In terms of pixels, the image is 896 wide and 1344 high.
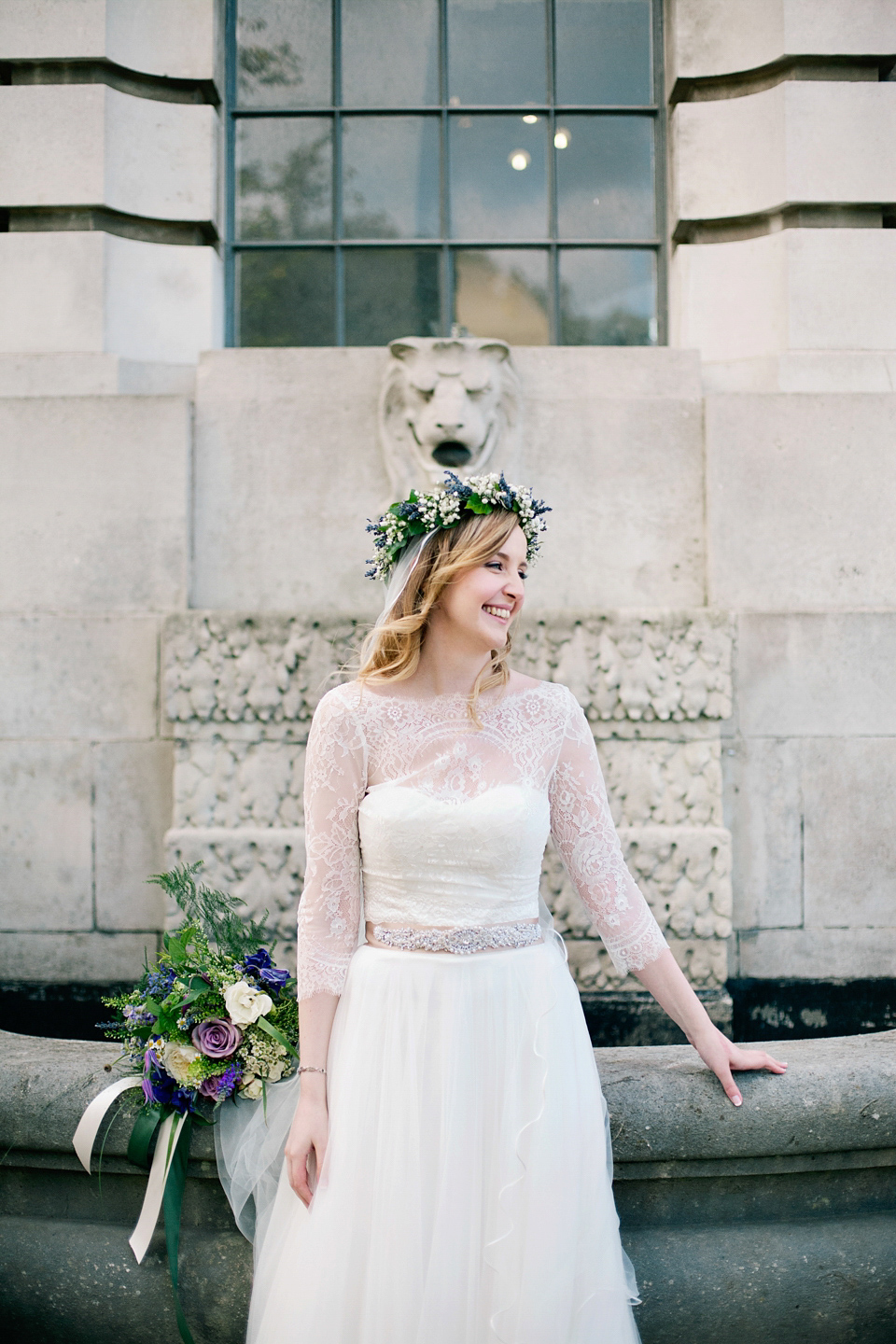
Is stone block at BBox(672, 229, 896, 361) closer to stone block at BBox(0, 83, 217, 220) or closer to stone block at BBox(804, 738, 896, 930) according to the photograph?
stone block at BBox(804, 738, 896, 930)

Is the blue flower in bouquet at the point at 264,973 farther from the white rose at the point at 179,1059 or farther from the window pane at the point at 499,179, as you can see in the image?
the window pane at the point at 499,179

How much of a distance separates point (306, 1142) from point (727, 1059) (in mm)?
1062

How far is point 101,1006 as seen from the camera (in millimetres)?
4109

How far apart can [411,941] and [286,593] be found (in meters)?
2.48

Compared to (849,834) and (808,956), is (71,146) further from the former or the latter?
(808,956)

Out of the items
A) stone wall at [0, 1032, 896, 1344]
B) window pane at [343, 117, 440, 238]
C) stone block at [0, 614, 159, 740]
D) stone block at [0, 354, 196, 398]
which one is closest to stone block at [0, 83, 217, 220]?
stone block at [0, 354, 196, 398]

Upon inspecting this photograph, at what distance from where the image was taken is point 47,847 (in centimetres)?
412

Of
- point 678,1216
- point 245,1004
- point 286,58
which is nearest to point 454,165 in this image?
point 286,58

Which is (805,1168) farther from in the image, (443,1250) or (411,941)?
(411,941)

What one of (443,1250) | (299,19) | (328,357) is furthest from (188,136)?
(443,1250)

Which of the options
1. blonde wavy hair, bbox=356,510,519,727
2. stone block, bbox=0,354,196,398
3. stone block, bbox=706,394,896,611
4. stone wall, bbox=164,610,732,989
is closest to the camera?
blonde wavy hair, bbox=356,510,519,727

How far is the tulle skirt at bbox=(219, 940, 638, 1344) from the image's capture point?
74.0 inches

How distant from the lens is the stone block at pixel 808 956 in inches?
160

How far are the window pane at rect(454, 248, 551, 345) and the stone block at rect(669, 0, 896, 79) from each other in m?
1.15
